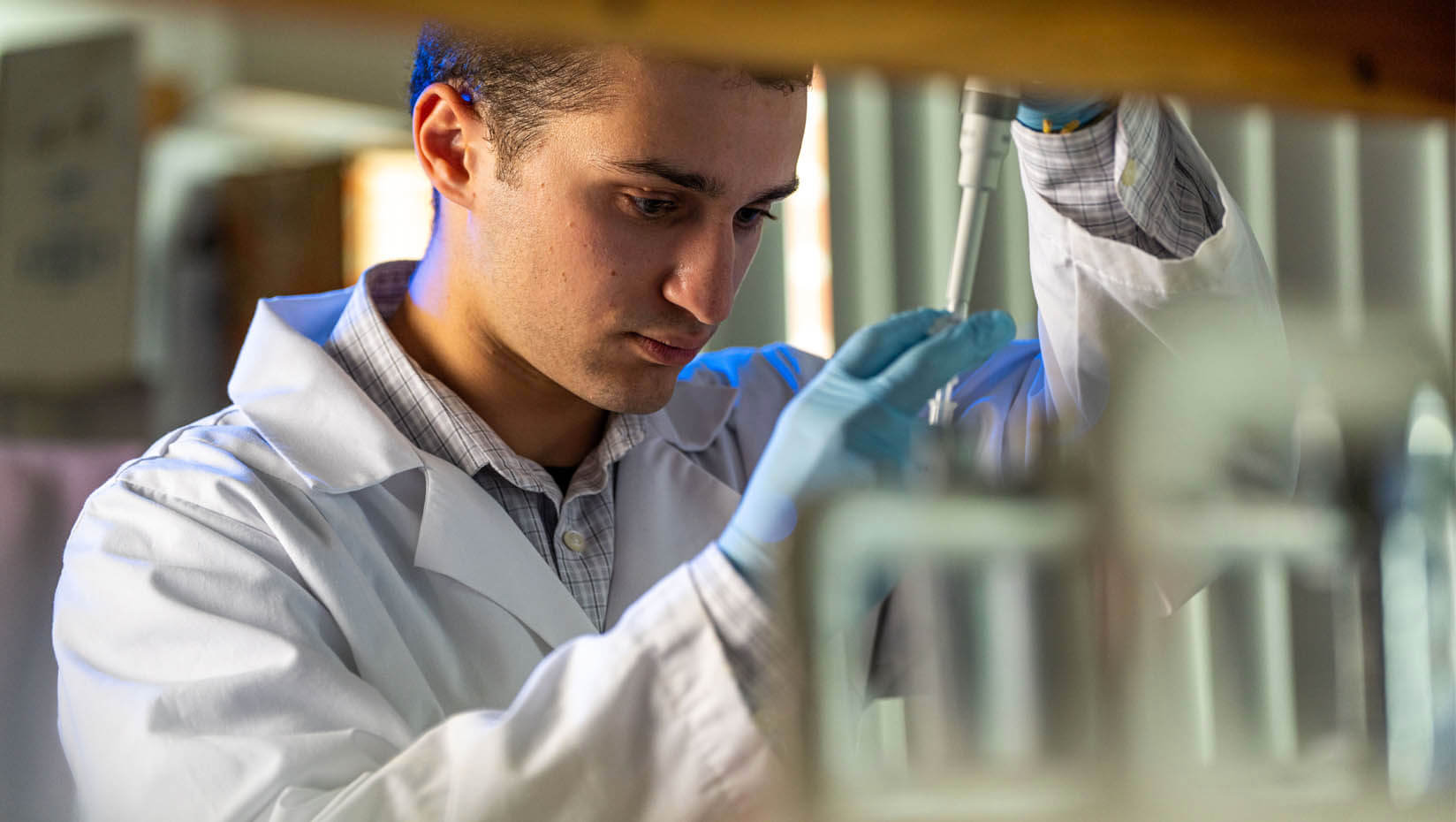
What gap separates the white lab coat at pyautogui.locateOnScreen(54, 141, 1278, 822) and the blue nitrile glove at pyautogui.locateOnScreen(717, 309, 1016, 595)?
0.04 m

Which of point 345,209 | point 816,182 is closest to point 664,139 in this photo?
point 816,182

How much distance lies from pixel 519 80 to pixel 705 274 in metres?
0.24

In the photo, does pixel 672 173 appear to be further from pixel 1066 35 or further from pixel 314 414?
pixel 1066 35

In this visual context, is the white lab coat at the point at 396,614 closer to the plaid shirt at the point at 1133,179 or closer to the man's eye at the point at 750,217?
the plaid shirt at the point at 1133,179

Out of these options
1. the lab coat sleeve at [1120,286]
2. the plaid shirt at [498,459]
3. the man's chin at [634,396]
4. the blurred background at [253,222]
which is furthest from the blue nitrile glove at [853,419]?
the blurred background at [253,222]

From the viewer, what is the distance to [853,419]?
2.44 feet

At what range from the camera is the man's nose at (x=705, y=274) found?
1034 mm

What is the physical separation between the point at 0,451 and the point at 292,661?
74cm

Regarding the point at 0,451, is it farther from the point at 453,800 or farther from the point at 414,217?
the point at 414,217

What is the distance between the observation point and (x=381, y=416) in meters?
1.08

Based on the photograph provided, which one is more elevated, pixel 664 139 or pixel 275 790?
pixel 664 139

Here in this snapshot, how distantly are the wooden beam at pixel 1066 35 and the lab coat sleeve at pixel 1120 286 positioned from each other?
482 mm

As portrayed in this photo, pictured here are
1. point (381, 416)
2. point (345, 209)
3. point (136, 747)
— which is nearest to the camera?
point (136, 747)

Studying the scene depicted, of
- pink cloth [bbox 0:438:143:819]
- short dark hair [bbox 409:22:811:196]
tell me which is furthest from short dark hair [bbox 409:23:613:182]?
pink cloth [bbox 0:438:143:819]
